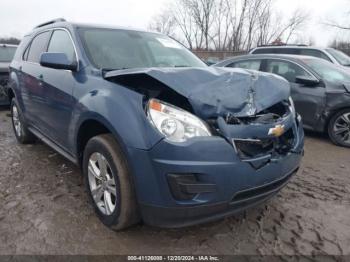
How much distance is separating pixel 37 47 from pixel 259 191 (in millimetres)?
3503

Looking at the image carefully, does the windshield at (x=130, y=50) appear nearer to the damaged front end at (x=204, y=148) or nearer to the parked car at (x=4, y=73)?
the damaged front end at (x=204, y=148)

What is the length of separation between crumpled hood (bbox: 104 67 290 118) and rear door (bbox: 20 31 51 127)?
1590 millimetres

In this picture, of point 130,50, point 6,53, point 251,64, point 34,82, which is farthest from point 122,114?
point 6,53

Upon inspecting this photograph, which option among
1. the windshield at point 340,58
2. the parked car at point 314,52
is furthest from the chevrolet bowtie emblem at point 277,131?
the windshield at point 340,58

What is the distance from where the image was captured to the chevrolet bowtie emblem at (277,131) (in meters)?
2.43

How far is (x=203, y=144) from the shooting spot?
7.13 ft

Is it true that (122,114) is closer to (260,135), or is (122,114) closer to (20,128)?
(260,135)

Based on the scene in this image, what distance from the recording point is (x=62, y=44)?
3.63m

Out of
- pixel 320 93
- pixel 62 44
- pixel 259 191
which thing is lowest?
pixel 259 191

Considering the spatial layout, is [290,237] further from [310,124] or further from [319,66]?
[319,66]

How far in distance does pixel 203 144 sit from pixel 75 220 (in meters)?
1.39

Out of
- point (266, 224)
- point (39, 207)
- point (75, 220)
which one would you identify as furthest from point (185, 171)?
point (39, 207)

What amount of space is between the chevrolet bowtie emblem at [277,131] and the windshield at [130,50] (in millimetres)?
1461

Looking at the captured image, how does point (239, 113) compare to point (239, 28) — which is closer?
point (239, 113)
